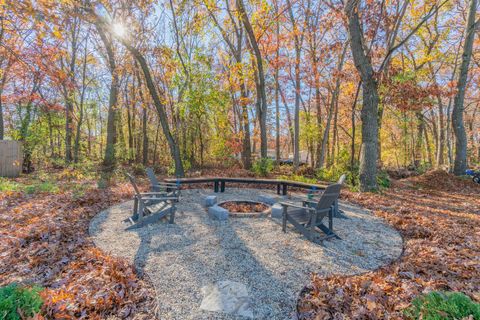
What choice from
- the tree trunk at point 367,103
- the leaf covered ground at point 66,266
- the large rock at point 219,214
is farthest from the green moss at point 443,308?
the tree trunk at point 367,103

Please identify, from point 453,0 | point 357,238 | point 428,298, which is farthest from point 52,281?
point 453,0

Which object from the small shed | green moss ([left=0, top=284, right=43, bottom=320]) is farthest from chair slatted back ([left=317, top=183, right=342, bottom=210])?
the small shed

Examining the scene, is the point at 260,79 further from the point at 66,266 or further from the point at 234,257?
the point at 66,266

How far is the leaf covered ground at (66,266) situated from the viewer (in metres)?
2.23

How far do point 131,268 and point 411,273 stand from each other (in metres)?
3.33

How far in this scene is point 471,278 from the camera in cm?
285

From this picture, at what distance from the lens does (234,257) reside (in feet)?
11.0

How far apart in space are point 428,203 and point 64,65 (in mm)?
18673

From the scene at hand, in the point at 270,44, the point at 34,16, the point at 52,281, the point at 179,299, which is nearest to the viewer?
the point at 179,299

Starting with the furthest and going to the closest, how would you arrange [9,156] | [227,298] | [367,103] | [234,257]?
1. [9,156]
2. [367,103]
3. [234,257]
4. [227,298]

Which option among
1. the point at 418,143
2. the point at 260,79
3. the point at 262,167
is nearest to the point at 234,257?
the point at 262,167

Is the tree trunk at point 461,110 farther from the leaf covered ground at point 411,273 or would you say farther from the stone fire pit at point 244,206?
the stone fire pit at point 244,206


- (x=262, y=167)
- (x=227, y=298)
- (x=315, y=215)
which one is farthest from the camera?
(x=262, y=167)

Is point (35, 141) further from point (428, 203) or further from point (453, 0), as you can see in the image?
point (453, 0)
